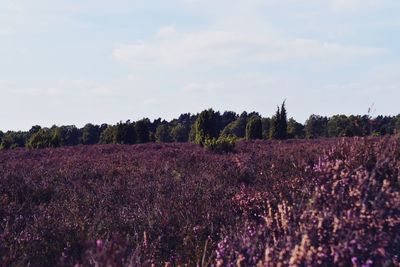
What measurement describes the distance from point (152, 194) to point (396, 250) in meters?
3.82

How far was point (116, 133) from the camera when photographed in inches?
1096

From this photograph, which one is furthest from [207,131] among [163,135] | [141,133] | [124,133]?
[163,135]

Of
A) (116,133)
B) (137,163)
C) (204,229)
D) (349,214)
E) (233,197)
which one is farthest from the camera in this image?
(116,133)

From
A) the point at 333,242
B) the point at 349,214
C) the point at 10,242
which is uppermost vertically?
the point at 349,214

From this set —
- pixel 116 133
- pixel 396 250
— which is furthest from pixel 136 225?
pixel 116 133

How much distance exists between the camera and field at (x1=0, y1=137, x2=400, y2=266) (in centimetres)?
277

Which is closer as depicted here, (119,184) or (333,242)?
(333,242)

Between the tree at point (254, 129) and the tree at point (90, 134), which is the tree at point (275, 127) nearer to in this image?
the tree at point (254, 129)

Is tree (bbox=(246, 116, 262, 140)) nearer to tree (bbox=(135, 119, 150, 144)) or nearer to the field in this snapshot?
tree (bbox=(135, 119, 150, 144))

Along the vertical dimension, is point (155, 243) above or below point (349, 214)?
below

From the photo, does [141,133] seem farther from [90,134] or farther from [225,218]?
[90,134]

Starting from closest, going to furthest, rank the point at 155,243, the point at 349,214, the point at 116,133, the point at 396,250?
the point at 349,214 → the point at 396,250 → the point at 155,243 → the point at 116,133

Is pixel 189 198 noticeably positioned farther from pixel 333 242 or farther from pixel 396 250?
pixel 333 242

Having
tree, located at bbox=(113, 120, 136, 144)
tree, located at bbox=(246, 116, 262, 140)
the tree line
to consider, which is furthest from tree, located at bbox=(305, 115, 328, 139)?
tree, located at bbox=(113, 120, 136, 144)
